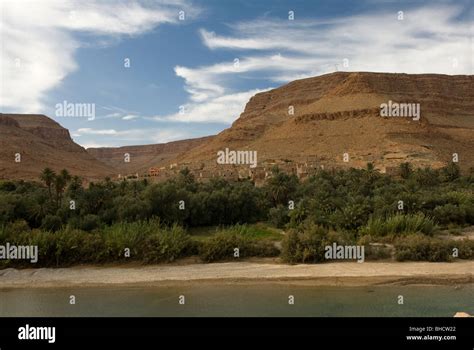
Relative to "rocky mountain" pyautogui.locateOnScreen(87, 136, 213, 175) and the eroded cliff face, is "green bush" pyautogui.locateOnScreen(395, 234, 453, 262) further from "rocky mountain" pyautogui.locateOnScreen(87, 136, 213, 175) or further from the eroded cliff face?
"rocky mountain" pyautogui.locateOnScreen(87, 136, 213, 175)

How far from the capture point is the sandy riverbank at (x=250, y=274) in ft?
43.8

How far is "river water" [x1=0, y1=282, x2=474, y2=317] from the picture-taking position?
34.7ft

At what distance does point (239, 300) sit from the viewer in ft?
38.3

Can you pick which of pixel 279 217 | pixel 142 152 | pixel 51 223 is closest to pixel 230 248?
pixel 279 217

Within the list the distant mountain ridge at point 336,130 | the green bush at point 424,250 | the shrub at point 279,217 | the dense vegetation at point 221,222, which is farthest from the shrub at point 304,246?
the distant mountain ridge at point 336,130

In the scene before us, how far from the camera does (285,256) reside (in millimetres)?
15656

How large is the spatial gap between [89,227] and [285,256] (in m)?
8.18

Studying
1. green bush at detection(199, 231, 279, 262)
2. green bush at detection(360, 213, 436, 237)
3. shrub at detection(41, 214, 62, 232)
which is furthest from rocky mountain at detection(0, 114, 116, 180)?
green bush at detection(360, 213, 436, 237)

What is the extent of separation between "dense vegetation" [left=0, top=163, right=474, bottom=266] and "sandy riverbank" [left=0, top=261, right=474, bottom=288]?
753mm

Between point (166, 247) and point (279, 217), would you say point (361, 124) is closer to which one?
point (279, 217)

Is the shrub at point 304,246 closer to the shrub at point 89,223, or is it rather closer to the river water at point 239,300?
the river water at point 239,300

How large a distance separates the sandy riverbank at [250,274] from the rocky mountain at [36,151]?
96.9ft
